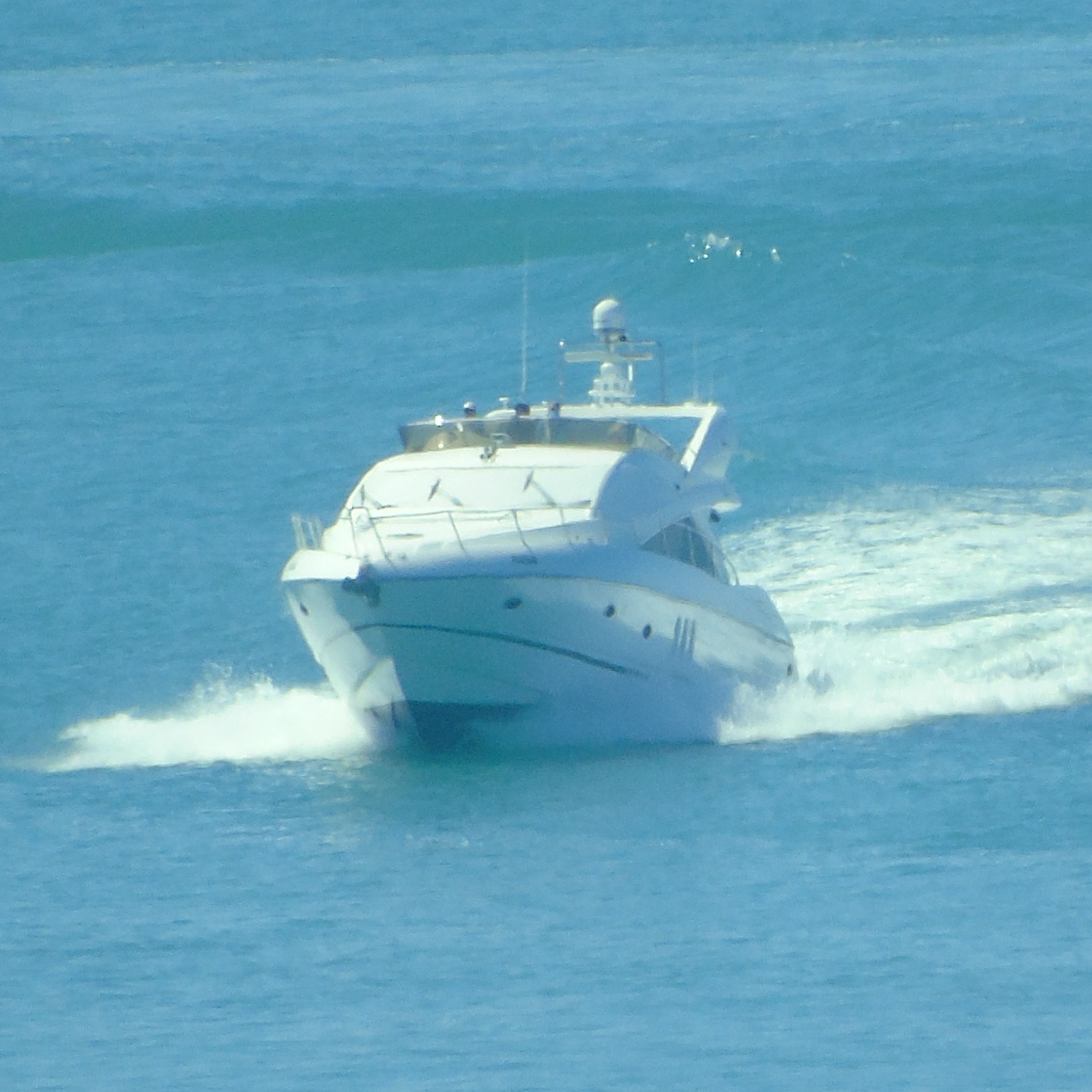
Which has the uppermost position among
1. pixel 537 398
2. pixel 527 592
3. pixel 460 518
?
pixel 537 398

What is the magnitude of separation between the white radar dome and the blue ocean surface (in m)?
3.53

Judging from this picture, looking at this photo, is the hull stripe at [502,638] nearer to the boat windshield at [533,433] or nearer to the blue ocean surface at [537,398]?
the blue ocean surface at [537,398]

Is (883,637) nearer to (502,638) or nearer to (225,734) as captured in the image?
(225,734)

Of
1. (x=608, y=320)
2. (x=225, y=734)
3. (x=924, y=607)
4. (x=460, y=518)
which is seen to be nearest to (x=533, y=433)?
(x=460, y=518)

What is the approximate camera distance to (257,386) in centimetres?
3903

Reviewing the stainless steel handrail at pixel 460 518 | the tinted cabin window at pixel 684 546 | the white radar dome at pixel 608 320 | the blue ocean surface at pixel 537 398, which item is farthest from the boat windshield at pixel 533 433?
the blue ocean surface at pixel 537 398

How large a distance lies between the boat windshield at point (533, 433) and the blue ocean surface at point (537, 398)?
2400 millimetres

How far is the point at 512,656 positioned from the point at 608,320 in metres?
4.88

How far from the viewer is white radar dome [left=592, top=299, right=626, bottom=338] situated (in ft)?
80.2

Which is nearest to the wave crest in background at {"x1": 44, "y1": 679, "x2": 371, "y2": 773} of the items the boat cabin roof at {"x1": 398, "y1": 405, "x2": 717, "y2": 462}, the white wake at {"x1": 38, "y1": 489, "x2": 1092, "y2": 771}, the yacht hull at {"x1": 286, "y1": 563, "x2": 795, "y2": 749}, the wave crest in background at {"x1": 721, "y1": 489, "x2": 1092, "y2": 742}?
the white wake at {"x1": 38, "y1": 489, "x2": 1092, "y2": 771}

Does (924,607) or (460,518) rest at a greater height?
(924,607)

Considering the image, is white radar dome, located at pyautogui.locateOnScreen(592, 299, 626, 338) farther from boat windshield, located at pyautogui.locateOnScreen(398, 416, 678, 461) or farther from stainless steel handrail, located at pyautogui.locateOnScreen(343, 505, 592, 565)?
stainless steel handrail, located at pyautogui.locateOnScreen(343, 505, 592, 565)

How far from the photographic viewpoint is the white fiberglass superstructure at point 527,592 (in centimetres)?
2027

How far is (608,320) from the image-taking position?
2448 cm
